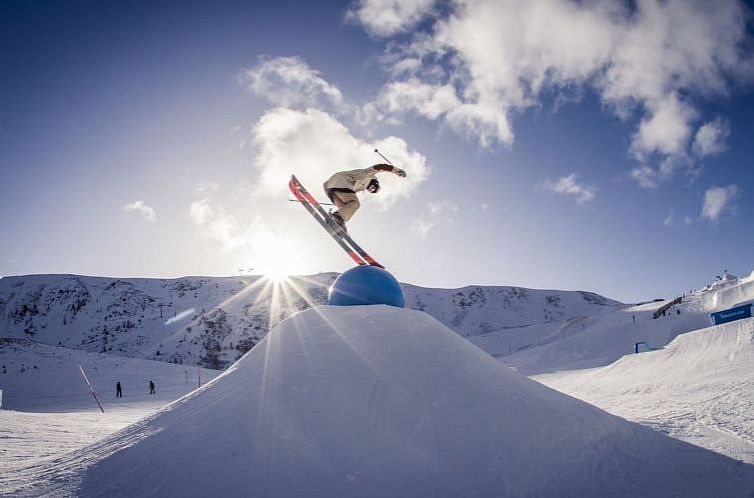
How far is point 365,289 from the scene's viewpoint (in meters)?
7.85

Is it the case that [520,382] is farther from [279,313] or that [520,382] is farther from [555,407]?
[279,313]

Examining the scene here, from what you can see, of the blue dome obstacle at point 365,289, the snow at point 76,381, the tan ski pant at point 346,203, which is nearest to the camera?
the blue dome obstacle at point 365,289

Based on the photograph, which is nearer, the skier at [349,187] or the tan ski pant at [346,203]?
the skier at [349,187]

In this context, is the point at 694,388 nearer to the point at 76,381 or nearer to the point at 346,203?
the point at 346,203

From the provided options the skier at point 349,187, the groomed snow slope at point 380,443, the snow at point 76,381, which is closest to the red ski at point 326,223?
the skier at point 349,187

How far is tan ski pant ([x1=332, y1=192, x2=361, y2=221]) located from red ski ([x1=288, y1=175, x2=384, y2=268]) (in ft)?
1.50

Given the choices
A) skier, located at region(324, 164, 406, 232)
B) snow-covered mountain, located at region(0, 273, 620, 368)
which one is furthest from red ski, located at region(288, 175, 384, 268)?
snow-covered mountain, located at region(0, 273, 620, 368)

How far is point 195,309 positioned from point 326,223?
242 feet

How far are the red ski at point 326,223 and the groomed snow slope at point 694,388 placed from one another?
6.35 metres

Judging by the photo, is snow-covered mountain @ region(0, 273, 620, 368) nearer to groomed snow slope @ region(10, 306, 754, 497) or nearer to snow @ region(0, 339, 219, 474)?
snow @ region(0, 339, 219, 474)

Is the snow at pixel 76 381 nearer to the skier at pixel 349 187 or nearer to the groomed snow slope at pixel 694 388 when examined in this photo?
the skier at pixel 349 187

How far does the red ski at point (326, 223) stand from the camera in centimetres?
988

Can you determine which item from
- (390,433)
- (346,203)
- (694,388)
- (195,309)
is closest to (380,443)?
(390,433)

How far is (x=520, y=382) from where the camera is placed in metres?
6.03
